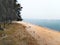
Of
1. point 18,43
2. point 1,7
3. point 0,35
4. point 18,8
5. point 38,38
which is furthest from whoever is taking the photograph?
point 18,8

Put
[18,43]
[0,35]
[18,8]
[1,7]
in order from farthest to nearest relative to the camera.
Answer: [18,8], [1,7], [0,35], [18,43]

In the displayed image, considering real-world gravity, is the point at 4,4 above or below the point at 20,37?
above

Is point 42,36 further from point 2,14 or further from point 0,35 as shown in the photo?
point 2,14

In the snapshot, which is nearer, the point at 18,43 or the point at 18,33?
the point at 18,43

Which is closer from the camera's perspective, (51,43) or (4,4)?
(51,43)

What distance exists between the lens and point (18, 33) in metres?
24.0

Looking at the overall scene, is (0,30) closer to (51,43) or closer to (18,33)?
(18,33)

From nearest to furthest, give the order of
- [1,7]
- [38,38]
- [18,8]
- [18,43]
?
1. [18,43]
2. [38,38]
3. [1,7]
4. [18,8]

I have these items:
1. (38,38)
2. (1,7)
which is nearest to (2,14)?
(1,7)

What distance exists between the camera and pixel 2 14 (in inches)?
1183

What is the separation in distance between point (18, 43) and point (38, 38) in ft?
11.5

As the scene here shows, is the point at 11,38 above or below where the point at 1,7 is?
below

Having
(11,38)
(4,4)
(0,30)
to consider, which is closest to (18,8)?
(4,4)

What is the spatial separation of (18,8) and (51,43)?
25.2m
